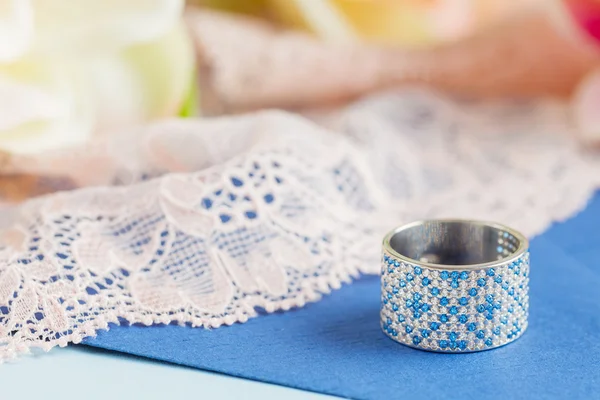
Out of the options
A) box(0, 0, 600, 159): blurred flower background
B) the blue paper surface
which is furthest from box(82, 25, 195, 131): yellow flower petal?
the blue paper surface

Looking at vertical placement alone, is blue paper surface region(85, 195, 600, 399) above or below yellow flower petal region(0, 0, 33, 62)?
below

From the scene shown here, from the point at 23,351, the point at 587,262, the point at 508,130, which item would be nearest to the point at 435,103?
the point at 508,130

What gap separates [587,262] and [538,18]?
0.38 m

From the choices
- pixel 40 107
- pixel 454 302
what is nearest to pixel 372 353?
pixel 454 302

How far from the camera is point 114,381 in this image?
0.48 meters

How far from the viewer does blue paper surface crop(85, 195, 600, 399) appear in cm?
47

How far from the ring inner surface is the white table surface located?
17 cm

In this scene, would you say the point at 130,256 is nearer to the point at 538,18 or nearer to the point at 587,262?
the point at 587,262

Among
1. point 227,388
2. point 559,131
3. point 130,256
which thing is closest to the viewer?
point 227,388

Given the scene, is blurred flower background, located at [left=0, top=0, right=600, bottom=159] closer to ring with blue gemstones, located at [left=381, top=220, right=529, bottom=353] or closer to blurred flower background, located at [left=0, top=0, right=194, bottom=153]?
blurred flower background, located at [left=0, top=0, right=194, bottom=153]

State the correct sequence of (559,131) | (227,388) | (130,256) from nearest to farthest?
(227,388) → (130,256) → (559,131)

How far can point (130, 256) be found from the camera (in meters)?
0.58

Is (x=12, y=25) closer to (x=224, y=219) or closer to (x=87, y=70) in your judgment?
(x=87, y=70)

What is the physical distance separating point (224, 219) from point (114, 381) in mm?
158
